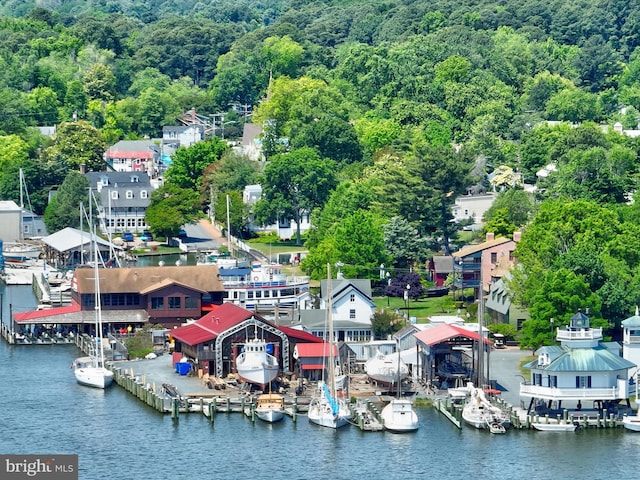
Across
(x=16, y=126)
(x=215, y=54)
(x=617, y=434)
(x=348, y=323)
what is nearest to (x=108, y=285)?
(x=348, y=323)

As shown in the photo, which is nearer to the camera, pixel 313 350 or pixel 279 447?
pixel 279 447

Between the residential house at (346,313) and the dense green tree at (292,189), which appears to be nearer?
the residential house at (346,313)

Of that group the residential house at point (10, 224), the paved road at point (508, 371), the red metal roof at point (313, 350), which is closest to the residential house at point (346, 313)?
the red metal roof at point (313, 350)

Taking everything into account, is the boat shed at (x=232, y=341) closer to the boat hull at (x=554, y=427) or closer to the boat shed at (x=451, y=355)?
the boat shed at (x=451, y=355)

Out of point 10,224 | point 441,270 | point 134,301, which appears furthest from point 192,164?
point 134,301

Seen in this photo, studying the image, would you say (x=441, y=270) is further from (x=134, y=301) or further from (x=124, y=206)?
(x=124, y=206)

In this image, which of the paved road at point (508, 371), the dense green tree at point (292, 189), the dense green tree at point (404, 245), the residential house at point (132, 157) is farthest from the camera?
the residential house at point (132, 157)
